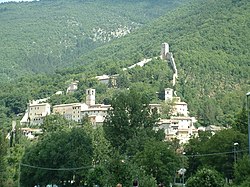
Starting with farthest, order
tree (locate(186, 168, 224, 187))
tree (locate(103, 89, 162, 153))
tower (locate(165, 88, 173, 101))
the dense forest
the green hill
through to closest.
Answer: the green hill < tower (locate(165, 88, 173, 101)) < tree (locate(103, 89, 162, 153)) < the dense forest < tree (locate(186, 168, 224, 187))

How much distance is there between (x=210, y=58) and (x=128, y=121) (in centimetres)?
10237

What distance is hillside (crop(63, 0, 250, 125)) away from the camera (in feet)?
430

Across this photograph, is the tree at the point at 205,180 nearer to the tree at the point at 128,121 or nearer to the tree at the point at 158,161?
the tree at the point at 158,161

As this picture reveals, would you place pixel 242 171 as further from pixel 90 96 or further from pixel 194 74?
pixel 194 74

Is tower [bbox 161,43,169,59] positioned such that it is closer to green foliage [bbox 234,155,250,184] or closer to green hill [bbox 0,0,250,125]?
green hill [bbox 0,0,250,125]

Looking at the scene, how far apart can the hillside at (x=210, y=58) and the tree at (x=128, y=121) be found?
64.3m

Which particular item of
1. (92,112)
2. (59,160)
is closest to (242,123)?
(59,160)

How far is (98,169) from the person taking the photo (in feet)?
133

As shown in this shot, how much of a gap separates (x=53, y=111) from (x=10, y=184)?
8288cm

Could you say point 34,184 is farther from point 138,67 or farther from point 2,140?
point 138,67

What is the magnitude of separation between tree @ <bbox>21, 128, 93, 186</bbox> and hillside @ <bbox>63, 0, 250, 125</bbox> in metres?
66.9

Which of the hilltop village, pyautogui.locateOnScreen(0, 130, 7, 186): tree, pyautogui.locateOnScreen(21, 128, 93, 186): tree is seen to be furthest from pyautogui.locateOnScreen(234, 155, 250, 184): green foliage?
the hilltop village

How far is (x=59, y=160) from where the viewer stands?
176 ft

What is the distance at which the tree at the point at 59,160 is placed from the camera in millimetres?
52281
